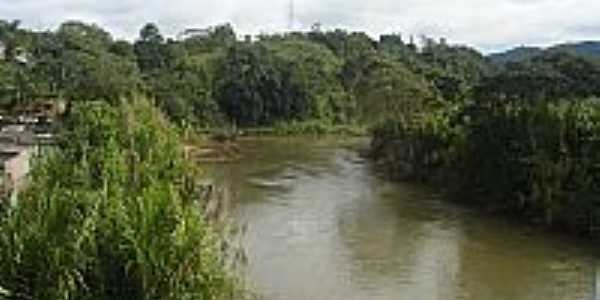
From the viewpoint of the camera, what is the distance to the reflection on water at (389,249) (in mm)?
23547

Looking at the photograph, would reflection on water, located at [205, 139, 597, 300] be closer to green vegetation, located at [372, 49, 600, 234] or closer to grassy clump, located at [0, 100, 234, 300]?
green vegetation, located at [372, 49, 600, 234]

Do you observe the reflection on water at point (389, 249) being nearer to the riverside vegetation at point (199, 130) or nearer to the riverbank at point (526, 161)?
the riverbank at point (526, 161)

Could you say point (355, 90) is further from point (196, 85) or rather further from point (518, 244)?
point (518, 244)

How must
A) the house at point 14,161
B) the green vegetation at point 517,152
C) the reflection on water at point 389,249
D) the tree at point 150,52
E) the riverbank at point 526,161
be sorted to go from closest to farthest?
1. the house at point 14,161
2. the reflection on water at point 389,249
3. the riverbank at point 526,161
4. the green vegetation at point 517,152
5. the tree at point 150,52

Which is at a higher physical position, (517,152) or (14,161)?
(14,161)

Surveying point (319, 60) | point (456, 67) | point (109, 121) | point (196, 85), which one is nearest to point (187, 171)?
point (109, 121)

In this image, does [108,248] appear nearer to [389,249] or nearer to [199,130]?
[389,249]

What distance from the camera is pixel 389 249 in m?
28.2

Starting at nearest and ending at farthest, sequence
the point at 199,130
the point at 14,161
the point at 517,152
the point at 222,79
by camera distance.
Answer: the point at 14,161
the point at 517,152
the point at 199,130
the point at 222,79

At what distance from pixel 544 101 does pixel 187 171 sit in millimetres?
15904

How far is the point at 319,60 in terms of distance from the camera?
92062 mm

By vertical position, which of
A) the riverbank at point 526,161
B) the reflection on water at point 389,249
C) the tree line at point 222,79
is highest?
the tree line at point 222,79

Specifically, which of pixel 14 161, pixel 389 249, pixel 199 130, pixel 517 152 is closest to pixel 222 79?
pixel 199 130

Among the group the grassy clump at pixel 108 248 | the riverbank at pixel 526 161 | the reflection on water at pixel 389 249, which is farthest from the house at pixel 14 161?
the riverbank at pixel 526 161
